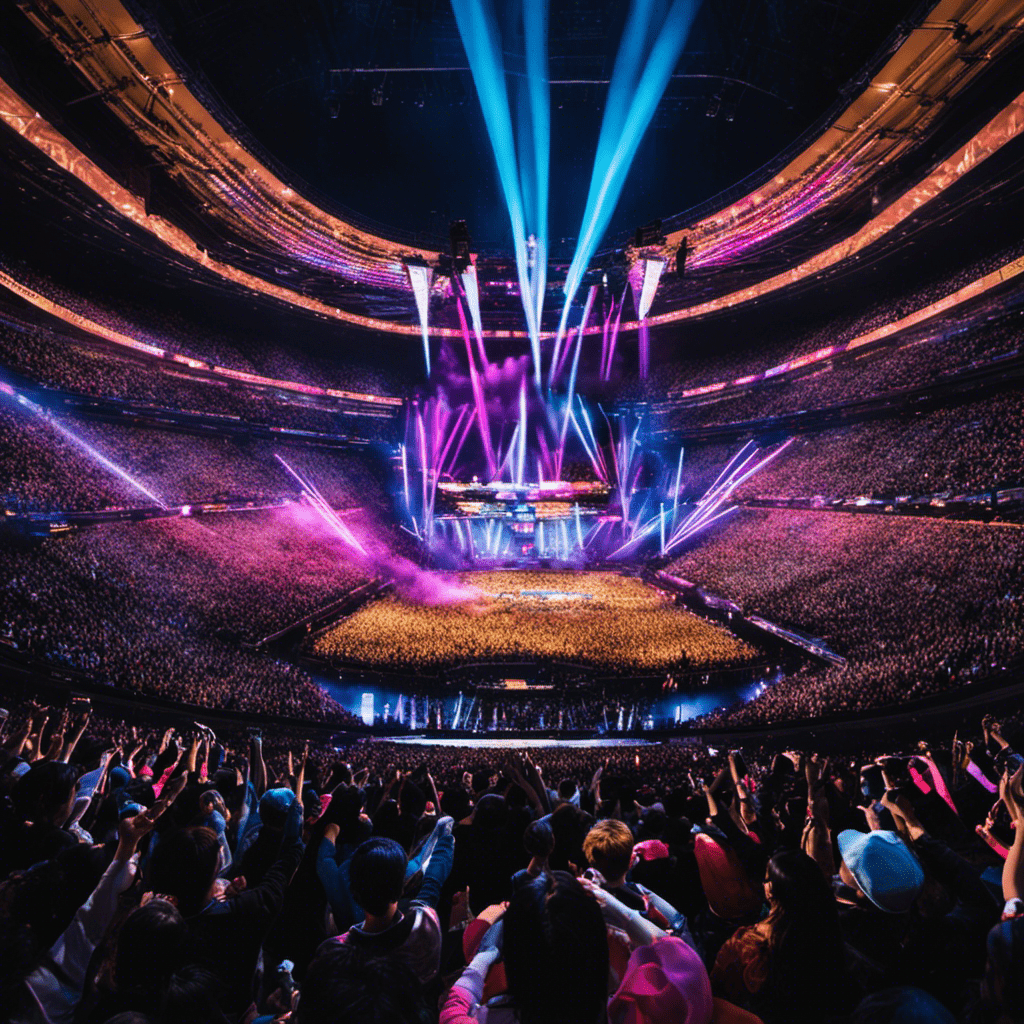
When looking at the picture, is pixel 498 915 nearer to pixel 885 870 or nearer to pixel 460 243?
pixel 885 870

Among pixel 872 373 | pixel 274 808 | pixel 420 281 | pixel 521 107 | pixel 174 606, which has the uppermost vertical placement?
pixel 420 281

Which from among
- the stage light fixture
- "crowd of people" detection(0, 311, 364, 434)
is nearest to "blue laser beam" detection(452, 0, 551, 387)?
the stage light fixture

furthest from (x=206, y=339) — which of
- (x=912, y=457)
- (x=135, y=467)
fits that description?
(x=912, y=457)

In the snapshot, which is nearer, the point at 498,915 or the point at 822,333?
the point at 498,915

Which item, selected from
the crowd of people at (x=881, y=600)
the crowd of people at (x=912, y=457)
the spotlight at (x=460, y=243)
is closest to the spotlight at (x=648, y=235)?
the spotlight at (x=460, y=243)

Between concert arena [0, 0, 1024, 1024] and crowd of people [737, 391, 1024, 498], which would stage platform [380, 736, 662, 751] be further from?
crowd of people [737, 391, 1024, 498]

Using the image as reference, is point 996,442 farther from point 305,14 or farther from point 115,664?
point 115,664

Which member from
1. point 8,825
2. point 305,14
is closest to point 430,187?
point 305,14
